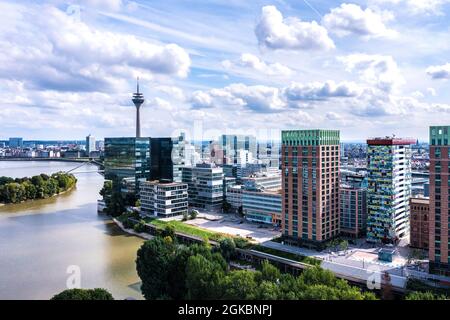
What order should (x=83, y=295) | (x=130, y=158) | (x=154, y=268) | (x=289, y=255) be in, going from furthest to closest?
(x=130, y=158), (x=289, y=255), (x=154, y=268), (x=83, y=295)

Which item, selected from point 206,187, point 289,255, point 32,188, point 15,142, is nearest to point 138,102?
point 32,188

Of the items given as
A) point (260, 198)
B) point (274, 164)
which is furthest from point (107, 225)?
point (274, 164)

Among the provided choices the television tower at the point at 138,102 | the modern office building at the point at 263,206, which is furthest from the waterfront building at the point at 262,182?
the television tower at the point at 138,102

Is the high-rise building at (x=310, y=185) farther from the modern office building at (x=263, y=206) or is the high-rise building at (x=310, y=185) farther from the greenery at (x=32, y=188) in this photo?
the greenery at (x=32, y=188)

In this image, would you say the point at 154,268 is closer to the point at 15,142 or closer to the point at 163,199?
the point at 163,199

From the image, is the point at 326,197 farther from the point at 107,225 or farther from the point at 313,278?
the point at 107,225

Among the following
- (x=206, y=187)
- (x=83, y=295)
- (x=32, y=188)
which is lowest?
(x=83, y=295)
